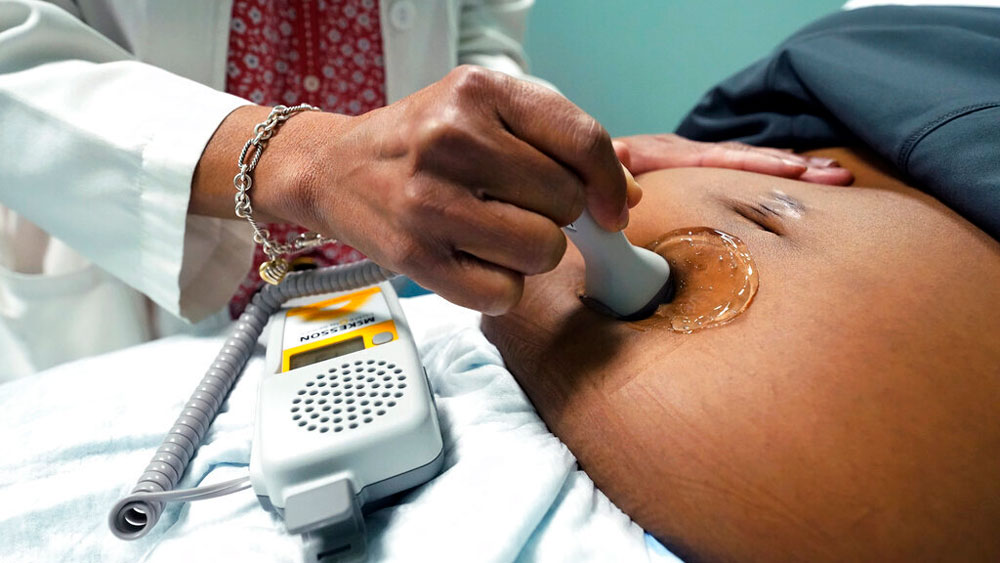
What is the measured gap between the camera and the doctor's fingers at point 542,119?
0.40 meters

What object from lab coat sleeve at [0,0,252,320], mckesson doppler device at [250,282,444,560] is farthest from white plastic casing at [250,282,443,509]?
lab coat sleeve at [0,0,252,320]

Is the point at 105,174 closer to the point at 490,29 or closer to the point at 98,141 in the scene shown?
the point at 98,141

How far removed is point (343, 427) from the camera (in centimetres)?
41

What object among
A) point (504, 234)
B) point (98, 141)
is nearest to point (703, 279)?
point (504, 234)

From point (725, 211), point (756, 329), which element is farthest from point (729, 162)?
point (756, 329)

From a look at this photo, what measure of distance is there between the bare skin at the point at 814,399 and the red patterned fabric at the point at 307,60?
1.70 ft

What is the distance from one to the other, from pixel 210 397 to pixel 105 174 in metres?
0.27

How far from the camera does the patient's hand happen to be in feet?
2.17

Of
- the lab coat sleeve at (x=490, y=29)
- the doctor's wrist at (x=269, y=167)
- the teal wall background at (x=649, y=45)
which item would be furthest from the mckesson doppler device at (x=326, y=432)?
the teal wall background at (x=649, y=45)

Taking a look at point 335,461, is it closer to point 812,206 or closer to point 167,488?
point 167,488

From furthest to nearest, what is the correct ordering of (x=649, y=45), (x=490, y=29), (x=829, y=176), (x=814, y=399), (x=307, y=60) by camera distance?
(x=649, y=45) < (x=490, y=29) < (x=307, y=60) < (x=829, y=176) < (x=814, y=399)

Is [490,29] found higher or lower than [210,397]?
higher

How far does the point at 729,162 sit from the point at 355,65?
0.56m

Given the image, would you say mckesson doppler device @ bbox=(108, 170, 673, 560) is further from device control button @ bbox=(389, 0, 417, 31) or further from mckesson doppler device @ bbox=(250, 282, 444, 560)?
device control button @ bbox=(389, 0, 417, 31)
